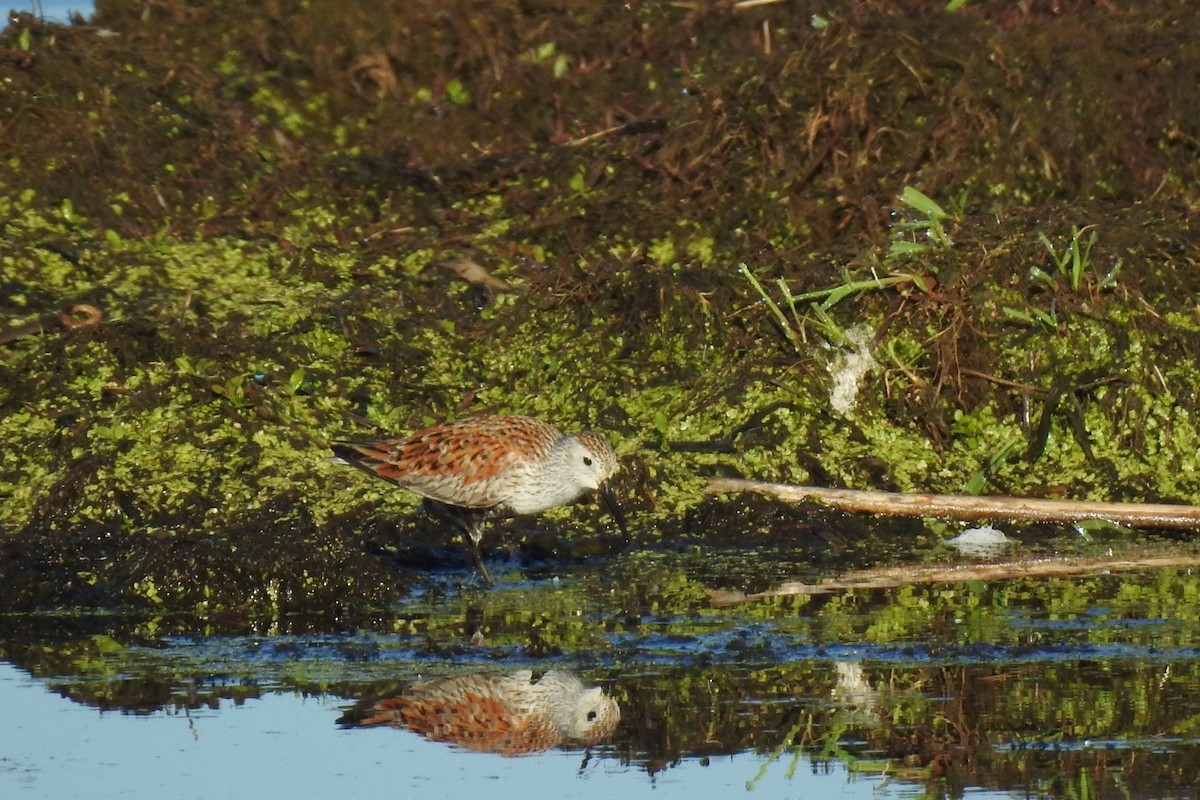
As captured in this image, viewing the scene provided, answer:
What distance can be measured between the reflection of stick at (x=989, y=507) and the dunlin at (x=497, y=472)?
1073 millimetres

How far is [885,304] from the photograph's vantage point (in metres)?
12.0

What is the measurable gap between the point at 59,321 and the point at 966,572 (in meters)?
5.71

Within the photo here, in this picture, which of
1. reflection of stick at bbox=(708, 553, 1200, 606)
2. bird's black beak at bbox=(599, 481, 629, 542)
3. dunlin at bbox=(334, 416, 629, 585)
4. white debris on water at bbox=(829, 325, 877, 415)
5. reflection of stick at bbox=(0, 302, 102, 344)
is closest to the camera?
reflection of stick at bbox=(708, 553, 1200, 606)

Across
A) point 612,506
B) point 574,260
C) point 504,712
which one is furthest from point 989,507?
point 574,260

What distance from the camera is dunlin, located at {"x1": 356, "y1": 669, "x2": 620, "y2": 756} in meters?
7.45

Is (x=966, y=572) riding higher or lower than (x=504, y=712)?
higher

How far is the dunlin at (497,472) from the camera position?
10172mm

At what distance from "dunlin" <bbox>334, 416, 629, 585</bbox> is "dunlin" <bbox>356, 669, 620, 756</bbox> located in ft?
6.72

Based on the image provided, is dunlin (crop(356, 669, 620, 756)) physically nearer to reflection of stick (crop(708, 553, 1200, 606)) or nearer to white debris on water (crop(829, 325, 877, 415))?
reflection of stick (crop(708, 553, 1200, 606))

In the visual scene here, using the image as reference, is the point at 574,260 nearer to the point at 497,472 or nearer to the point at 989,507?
A: the point at 497,472

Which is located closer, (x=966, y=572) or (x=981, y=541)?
(x=966, y=572)

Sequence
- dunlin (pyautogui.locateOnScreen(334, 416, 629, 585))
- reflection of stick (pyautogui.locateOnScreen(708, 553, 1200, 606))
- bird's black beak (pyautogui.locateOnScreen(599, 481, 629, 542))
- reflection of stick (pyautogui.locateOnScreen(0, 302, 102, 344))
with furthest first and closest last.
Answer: reflection of stick (pyautogui.locateOnScreen(0, 302, 102, 344))
bird's black beak (pyautogui.locateOnScreen(599, 481, 629, 542))
dunlin (pyautogui.locateOnScreen(334, 416, 629, 585))
reflection of stick (pyautogui.locateOnScreen(708, 553, 1200, 606))

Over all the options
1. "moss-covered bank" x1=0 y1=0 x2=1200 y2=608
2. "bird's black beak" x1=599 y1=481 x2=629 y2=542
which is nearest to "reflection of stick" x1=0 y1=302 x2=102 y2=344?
"moss-covered bank" x1=0 y1=0 x2=1200 y2=608

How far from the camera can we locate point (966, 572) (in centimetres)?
982
